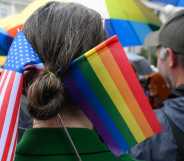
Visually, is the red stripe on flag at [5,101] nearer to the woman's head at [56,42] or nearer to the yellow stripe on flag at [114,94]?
the woman's head at [56,42]

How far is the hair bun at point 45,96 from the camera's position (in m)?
1.26

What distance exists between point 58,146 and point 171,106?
85cm

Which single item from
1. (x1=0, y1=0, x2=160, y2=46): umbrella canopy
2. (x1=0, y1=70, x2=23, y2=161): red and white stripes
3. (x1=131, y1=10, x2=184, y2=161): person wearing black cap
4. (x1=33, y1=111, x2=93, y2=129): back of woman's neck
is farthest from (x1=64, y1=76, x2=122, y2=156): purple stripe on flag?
(x1=0, y1=0, x2=160, y2=46): umbrella canopy

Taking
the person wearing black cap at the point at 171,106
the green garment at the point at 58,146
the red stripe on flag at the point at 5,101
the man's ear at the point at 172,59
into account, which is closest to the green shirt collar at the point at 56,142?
the green garment at the point at 58,146

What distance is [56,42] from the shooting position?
1.31 meters

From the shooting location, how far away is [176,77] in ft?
7.27

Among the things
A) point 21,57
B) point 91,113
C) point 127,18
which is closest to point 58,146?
point 91,113

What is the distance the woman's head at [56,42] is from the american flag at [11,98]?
0.03 m

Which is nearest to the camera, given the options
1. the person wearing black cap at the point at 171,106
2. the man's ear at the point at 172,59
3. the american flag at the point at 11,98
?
the american flag at the point at 11,98

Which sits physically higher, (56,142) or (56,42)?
(56,42)

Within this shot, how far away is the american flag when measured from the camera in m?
1.25

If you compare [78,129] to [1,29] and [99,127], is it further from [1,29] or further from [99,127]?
[1,29]

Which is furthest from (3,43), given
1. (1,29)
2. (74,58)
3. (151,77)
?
(151,77)

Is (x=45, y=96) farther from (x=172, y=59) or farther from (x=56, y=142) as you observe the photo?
(x=172, y=59)
